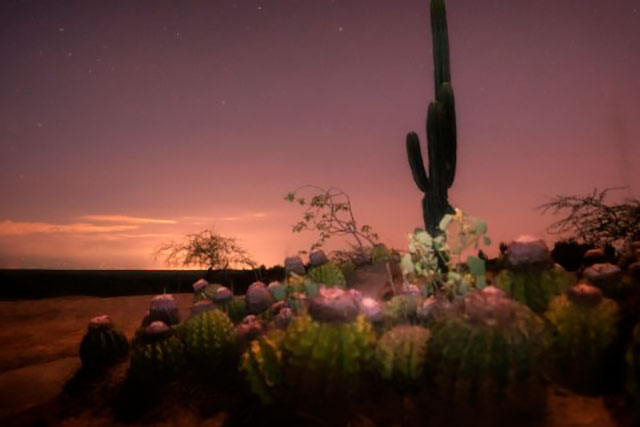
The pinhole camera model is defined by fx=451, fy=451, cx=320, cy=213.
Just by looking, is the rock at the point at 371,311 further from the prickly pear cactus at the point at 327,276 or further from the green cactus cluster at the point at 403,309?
the prickly pear cactus at the point at 327,276

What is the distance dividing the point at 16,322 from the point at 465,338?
430 inches

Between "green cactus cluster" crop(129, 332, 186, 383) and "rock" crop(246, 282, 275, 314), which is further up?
"rock" crop(246, 282, 275, 314)

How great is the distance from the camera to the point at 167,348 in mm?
5496

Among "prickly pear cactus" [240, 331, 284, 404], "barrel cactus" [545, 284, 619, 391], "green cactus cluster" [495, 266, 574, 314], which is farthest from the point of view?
"green cactus cluster" [495, 266, 574, 314]

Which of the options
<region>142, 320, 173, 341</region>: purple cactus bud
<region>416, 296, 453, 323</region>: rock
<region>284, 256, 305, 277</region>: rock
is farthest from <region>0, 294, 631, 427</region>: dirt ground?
<region>284, 256, 305, 277</region>: rock

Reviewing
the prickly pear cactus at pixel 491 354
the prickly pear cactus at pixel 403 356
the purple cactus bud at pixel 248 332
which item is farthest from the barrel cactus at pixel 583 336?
the purple cactus bud at pixel 248 332

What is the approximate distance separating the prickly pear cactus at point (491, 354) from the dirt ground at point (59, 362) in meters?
0.36

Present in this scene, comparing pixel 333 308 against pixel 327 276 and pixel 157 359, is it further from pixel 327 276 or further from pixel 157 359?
pixel 327 276

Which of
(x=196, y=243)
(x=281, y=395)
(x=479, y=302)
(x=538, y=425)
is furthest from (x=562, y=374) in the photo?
(x=196, y=243)

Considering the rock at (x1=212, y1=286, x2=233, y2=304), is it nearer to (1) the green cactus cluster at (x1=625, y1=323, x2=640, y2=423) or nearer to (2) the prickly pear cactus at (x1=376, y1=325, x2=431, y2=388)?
(2) the prickly pear cactus at (x1=376, y1=325, x2=431, y2=388)

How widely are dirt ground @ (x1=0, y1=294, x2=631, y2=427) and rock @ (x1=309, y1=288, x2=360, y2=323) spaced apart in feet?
5.06

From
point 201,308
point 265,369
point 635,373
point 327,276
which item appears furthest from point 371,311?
point 327,276

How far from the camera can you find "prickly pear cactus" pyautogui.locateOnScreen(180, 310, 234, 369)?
5496 mm

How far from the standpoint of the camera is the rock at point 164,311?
6.38 m
